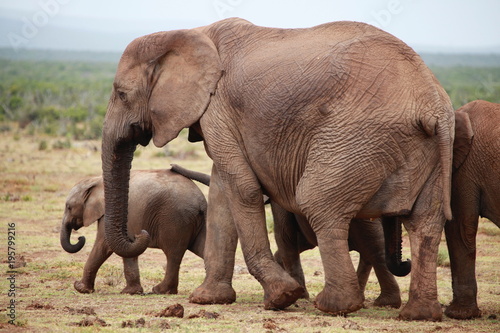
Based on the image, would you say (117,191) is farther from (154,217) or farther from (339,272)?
(339,272)

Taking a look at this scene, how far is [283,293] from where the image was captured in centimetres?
727

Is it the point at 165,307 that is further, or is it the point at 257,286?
the point at 257,286

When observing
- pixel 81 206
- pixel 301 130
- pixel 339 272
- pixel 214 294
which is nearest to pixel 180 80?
pixel 301 130

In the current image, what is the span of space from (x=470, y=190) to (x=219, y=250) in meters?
2.43

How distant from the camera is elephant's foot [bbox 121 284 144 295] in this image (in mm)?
9008

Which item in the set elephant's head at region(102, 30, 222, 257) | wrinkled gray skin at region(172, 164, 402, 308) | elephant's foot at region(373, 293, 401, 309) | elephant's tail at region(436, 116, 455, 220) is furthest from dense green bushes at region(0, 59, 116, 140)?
elephant's tail at region(436, 116, 455, 220)

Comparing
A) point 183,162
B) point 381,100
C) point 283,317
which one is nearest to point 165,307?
point 283,317

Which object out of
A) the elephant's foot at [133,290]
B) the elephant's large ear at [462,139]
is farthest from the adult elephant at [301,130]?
the elephant's foot at [133,290]

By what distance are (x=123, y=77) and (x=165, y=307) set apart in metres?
2.23

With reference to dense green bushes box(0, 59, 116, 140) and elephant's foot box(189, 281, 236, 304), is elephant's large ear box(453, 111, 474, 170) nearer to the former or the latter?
elephant's foot box(189, 281, 236, 304)

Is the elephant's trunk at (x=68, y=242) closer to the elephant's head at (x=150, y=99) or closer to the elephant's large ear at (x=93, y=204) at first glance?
the elephant's large ear at (x=93, y=204)

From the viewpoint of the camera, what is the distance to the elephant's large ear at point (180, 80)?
7.54 m

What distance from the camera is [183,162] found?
2302 cm

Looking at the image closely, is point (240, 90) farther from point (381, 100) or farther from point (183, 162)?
point (183, 162)
